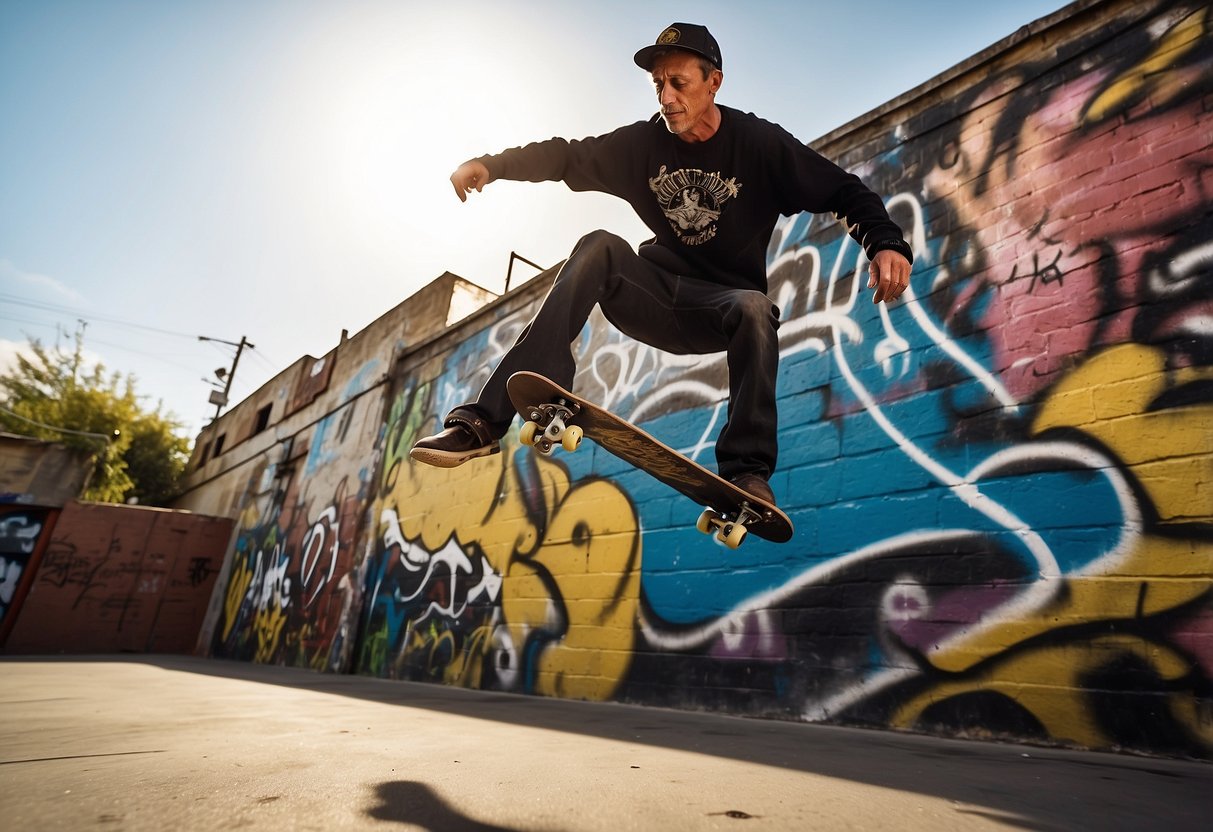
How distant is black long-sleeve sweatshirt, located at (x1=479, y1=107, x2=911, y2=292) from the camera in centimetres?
238

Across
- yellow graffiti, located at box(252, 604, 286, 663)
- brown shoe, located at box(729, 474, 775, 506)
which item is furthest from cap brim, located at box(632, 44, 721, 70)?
yellow graffiti, located at box(252, 604, 286, 663)

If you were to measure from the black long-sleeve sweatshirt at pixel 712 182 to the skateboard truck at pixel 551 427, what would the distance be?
2.50 feet

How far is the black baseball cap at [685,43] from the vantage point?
2.15 metres

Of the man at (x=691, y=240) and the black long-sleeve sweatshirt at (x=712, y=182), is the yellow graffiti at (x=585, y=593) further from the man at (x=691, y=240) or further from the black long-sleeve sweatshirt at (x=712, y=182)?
the black long-sleeve sweatshirt at (x=712, y=182)

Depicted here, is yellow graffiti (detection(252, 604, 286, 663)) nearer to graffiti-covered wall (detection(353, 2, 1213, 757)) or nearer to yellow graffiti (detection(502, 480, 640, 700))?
yellow graffiti (detection(502, 480, 640, 700))

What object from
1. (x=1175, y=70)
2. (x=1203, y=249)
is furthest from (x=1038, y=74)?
(x=1203, y=249)

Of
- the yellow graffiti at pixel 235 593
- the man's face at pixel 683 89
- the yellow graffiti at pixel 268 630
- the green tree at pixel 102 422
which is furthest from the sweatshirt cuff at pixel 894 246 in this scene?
the green tree at pixel 102 422

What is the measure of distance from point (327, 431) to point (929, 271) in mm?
9361

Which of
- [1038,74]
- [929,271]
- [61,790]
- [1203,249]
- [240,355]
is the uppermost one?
[240,355]

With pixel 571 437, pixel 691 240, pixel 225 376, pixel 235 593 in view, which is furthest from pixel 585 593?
pixel 225 376

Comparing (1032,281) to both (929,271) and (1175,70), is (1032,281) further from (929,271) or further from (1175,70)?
(1175,70)

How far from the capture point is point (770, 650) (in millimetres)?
3586

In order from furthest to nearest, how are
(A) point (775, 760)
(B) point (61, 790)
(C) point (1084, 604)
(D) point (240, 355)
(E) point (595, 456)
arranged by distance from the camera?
1. (D) point (240, 355)
2. (E) point (595, 456)
3. (C) point (1084, 604)
4. (A) point (775, 760)
5. (B) point (61, 790)

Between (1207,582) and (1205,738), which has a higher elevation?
(1207,582)
